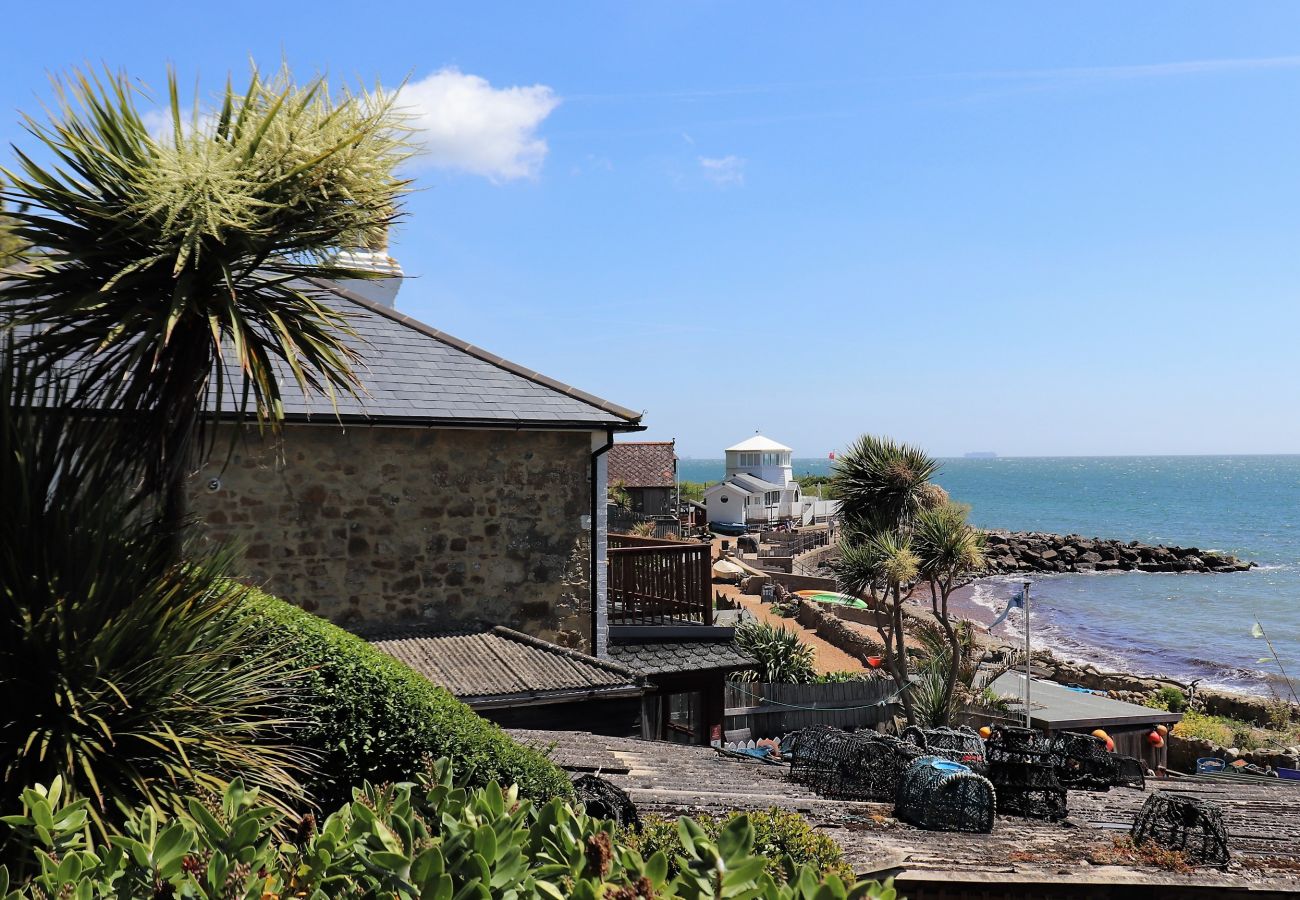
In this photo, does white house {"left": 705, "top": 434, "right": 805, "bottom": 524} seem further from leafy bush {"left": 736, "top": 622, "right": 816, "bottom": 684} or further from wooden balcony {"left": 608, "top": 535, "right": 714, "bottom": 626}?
wooden balcony {"left": 608, "top": 535, "right": 714, "bottom": 626}

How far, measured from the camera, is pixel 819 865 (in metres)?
5.08

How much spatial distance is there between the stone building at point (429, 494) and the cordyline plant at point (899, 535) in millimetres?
9632

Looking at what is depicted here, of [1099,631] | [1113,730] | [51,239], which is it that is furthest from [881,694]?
[1099,631]

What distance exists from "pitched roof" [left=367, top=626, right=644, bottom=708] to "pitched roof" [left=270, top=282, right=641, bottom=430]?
2450 millimetres

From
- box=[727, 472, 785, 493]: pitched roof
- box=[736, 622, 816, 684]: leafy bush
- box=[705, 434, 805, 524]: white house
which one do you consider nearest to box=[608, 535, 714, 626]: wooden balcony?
box=[736, 622, 816, 684]: leafy bush

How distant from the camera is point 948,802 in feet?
28.8

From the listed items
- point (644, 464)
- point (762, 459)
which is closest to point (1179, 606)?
point (644, 464)

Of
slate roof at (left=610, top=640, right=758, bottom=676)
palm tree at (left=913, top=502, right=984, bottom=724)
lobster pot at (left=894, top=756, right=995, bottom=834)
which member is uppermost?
palm tree at (left=913, top=502, right=984, bottom=724)

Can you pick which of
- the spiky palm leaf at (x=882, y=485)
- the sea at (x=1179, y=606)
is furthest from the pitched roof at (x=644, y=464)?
the spiky palm leaf at (x=882, y=485)

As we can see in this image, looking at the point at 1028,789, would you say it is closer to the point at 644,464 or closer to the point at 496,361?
the point at 496,361

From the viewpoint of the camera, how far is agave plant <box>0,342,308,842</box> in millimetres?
4602

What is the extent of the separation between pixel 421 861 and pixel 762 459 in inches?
2992

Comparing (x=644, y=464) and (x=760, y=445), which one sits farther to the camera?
(x=760, y=445)

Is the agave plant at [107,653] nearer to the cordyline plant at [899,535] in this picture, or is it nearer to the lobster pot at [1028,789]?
the lobster pot at [1028,789]
